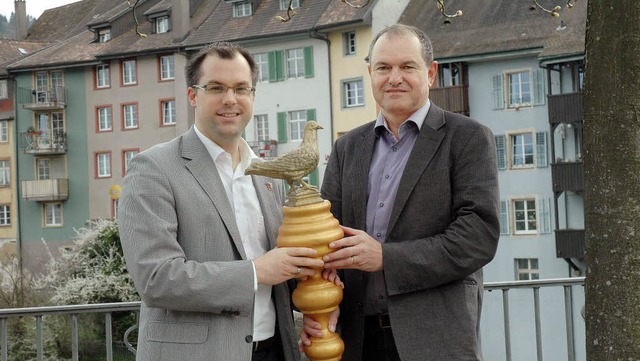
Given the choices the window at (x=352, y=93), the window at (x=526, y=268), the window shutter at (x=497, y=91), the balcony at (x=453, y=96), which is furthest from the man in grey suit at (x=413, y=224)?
the window at (x=352, y=93)

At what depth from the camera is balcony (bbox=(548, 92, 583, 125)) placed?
2856 cm

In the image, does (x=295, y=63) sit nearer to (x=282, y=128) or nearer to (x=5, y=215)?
(x=282, y=128)

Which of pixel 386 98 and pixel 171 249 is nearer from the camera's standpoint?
pixel 171 249

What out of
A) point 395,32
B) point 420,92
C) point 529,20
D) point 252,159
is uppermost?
point 529,20

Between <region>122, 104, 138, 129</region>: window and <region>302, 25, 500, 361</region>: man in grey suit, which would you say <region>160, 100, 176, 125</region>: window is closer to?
<region>122, 104, 138, 129</region>: window

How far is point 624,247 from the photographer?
368cm

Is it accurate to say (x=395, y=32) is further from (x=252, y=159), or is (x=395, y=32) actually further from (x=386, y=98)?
(x=252, y=159)

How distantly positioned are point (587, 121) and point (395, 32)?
0.85 m

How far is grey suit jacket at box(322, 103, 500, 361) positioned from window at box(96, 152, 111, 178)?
39.8 metres

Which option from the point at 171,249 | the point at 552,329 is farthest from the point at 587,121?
the point at 552,329

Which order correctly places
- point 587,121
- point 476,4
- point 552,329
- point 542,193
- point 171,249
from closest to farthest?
point 171,249, point 587,121, point 552,329, point 542,193, point 476,4

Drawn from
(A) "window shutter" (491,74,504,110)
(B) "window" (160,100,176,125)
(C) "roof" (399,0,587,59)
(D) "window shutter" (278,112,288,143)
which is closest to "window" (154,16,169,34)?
(B) "window" (160,100,176,125)

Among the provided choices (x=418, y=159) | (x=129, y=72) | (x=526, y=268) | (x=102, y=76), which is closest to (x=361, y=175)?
(x=418, y=159)

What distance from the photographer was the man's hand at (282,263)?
3.31 metres
